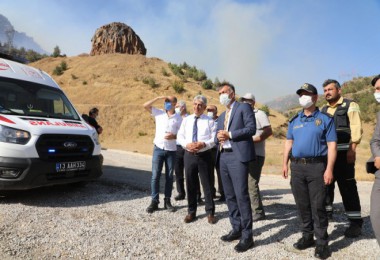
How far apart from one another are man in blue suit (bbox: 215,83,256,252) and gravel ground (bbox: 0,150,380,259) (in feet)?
0.93

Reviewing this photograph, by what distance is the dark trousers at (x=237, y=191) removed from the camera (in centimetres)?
394

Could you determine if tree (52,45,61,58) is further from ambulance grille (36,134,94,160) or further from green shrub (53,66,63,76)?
ambulance grille (36,134,94,160)

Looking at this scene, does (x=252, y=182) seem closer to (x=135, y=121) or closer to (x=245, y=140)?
(x=245, y=140)

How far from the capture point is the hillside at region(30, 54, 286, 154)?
87.4ft

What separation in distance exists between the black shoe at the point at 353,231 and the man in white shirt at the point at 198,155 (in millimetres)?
1993

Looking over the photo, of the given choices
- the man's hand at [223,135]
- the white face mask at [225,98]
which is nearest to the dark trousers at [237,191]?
the man's hand at [223,135]

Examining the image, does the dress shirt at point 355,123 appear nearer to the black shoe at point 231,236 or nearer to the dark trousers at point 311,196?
the dark trousers at point 311,196

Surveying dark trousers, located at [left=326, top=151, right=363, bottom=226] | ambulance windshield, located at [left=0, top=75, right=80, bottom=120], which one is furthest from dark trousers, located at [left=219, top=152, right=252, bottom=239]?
ambulance windshield, located at [left=0, top=75, right=80, bottom=120]

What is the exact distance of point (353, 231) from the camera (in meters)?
4.27

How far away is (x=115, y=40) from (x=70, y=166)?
53.8m

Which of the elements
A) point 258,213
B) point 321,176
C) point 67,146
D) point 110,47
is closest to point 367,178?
point 258,213

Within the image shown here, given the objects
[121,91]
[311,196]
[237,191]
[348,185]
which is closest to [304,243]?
[311,196]

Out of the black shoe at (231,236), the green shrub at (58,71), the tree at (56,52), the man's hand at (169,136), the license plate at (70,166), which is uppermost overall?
the tree at (56,52)

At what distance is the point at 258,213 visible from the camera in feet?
16.7
